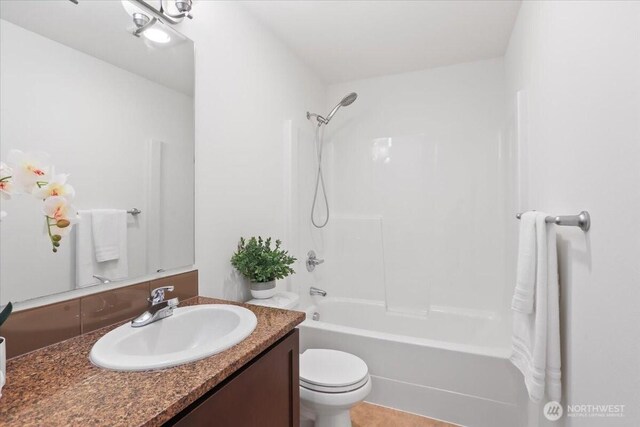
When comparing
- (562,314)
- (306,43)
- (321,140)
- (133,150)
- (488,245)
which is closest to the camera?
(562,314)

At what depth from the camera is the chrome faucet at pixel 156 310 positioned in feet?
3.47

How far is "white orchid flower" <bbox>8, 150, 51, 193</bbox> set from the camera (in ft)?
2.30

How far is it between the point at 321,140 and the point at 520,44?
170 centimetres

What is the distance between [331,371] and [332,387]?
0.16 m

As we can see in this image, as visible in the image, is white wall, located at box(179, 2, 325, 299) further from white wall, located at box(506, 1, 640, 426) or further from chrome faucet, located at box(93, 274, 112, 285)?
white wall, located at box(506, 1, 640, 426)

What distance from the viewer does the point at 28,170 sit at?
708mm

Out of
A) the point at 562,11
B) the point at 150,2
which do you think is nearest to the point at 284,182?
the point at 150,2

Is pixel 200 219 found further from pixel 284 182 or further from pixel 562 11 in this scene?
pixel 562 11

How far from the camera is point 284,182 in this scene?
7.53 feet

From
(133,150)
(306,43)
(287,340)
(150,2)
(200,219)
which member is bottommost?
(287,340)

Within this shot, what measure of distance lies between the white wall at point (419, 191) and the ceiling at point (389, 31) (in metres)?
0.27

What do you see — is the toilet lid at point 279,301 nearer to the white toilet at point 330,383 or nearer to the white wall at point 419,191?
the white toilet at point 330,383

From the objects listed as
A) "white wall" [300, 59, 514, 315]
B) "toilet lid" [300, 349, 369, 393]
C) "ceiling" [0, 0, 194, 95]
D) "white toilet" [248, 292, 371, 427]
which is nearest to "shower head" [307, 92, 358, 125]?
"white wall" [300, 59, 514, 315]

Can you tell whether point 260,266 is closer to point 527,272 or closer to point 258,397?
point 258,397
